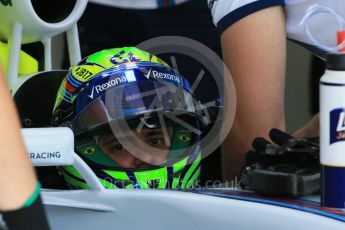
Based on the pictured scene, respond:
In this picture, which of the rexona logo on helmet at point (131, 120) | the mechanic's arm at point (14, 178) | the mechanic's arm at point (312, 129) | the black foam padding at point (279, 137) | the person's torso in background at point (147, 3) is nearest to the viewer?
the mechanic's arm at point (14, 178)

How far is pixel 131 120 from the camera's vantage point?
1698 mm

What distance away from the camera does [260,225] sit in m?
1.31

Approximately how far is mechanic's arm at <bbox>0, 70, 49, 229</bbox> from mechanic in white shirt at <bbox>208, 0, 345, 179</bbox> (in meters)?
1.11

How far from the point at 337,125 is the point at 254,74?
26.9 inches

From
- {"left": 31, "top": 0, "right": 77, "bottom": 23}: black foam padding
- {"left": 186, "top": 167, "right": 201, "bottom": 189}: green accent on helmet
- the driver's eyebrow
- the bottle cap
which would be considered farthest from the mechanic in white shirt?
the bottle cap

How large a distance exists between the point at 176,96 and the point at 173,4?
118cm

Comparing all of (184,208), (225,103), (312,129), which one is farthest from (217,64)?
(184,208)

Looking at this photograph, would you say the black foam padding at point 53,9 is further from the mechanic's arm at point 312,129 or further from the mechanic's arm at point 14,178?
the mechanic's arm at point 14,178

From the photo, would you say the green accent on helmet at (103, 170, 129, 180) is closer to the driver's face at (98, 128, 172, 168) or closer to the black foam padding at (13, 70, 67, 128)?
the driver's face at (98, 128, 172, 168)

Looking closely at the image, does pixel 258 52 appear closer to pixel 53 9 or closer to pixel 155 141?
pixel 155 141

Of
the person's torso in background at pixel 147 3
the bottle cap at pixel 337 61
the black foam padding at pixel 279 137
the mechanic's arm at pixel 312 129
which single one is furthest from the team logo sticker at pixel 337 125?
the person's torso in background at pixel 147 3

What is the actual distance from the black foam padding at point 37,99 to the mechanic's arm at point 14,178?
103 cm

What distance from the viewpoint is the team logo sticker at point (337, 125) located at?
125 centimetres

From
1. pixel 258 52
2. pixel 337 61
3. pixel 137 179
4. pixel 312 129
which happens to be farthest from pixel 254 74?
pixel 337 61
